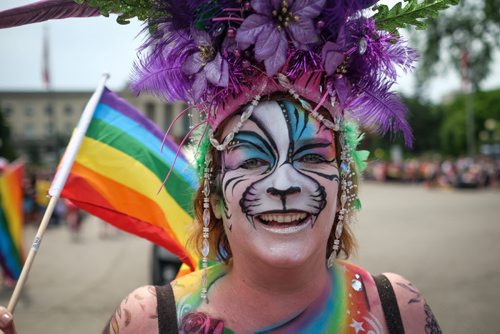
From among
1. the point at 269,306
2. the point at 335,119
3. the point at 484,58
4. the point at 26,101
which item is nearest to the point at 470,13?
the point at 484,58

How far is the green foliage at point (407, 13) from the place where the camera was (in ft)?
5.69

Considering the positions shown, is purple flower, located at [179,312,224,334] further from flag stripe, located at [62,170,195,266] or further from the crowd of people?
the crowd of people

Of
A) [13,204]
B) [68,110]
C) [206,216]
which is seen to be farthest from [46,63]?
[68,110]

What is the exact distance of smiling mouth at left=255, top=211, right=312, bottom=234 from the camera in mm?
1711

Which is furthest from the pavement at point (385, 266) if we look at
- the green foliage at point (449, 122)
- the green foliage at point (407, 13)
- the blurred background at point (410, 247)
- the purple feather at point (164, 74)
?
the green foliage at point (449, 122)

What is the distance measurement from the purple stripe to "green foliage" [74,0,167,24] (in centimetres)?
99

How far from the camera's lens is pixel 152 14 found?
1755 millimetres

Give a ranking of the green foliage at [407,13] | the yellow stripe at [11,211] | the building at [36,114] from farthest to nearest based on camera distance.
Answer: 1. the building at [36,114]
2. the yellow stripe at [11,211]
3. the green foliage at [407,13]

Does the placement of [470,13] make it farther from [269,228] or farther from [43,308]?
[43,308]

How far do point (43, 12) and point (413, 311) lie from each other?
183 cm

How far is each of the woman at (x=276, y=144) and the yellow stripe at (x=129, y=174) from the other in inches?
28.8

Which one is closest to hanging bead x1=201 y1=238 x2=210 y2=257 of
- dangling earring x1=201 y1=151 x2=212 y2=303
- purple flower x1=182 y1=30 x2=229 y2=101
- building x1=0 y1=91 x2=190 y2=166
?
dangling earring x1=201 y1=151 x2=212 y2=303

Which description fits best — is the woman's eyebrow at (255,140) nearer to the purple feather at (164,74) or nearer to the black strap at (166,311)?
the purple feather at (164,74)

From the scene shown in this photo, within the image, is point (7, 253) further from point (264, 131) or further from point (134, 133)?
point (264, 131)
